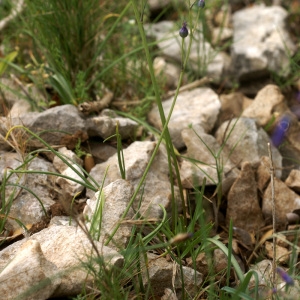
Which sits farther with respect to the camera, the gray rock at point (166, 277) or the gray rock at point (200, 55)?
the gray rock at point (200, 55)

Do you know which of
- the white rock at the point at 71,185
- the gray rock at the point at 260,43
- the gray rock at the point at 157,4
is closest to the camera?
the white rock at the point at 71,185

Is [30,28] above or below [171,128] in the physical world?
above

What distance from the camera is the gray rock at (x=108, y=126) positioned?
2.58 meters

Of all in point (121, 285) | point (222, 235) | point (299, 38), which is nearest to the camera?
point (121, 285)

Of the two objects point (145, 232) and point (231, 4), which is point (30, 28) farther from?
point (231, 4)

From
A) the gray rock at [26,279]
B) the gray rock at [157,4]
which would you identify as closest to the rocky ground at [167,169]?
the gray rock at [26,279]

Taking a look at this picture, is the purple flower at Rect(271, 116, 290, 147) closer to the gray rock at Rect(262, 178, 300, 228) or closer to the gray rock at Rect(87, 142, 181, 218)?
the gray rock at Rect(262, 178, 300, 228)

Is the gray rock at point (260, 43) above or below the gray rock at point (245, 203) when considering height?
above

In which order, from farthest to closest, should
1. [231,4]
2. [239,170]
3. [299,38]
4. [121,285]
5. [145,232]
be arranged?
[231,4]
[299,38]
[239,170]
[145,232]
[121,285]

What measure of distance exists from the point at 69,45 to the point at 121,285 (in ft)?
4.70

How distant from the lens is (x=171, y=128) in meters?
2.76

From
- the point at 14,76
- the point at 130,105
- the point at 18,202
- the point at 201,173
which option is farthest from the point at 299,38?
the point at 18,202

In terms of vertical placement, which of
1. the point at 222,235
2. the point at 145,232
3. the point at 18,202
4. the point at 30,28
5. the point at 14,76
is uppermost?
the point at 30,28

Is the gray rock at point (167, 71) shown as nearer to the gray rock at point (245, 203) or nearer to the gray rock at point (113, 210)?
the gray rock at point (245, 203)
